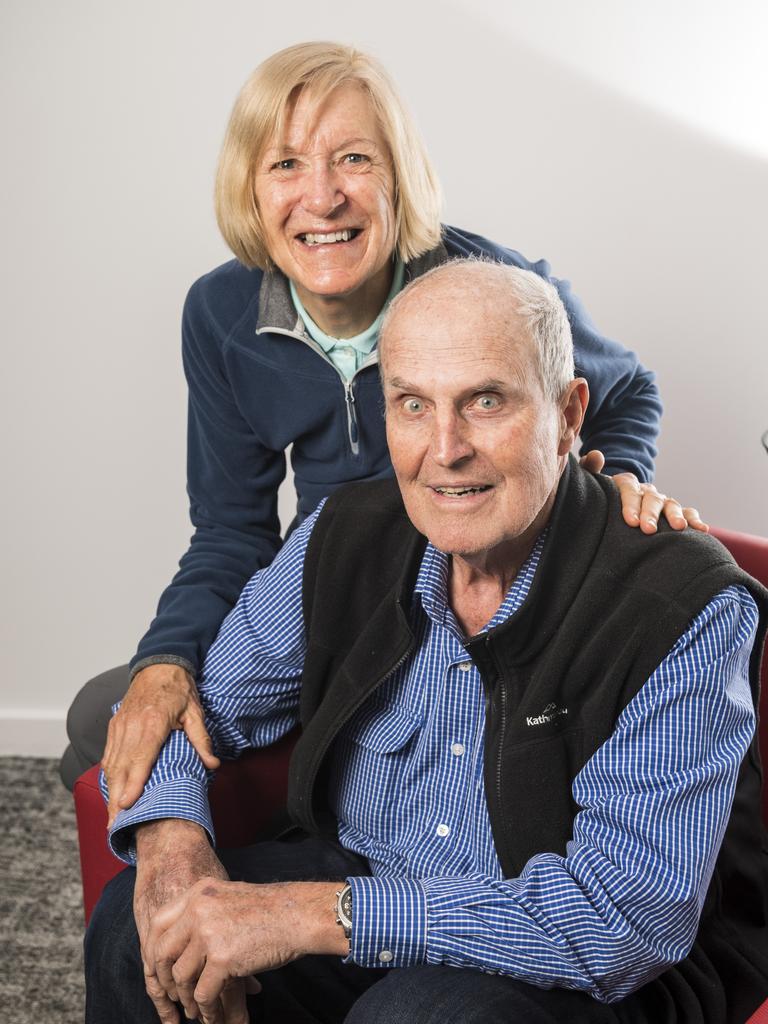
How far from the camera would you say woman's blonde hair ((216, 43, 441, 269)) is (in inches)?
69.5

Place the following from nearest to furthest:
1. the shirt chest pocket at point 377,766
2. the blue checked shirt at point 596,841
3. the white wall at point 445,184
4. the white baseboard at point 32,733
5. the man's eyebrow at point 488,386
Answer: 1. the blue checked shirt at point 596,841
2. the man's eyebrow at point 488,386
3. the shirt chest pocket at point 377,766
4. the white wall at point 445,184
5. the white baseboard at point 32,733

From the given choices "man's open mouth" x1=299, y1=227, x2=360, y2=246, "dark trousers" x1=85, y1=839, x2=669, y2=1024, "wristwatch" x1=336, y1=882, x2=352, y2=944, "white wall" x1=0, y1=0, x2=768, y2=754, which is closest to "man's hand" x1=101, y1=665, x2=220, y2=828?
"dark trousers" x1=85, y1=839, x2=669, y2=1024

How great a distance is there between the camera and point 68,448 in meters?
2.97

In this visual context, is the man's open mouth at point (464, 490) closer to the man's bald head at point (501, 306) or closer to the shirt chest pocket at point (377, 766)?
the man's bald head at point (501, 306)

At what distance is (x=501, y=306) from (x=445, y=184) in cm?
129

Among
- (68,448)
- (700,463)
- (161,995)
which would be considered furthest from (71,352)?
(161,995)

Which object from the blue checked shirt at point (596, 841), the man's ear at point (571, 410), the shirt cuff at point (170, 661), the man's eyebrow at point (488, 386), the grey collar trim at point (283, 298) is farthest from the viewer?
the grey collar trim at point (283, 298)

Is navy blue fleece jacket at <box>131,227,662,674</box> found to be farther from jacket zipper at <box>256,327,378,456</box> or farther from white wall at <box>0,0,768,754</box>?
white wall at <box>0,0,768,754</box>

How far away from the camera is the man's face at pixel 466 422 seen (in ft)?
4.58

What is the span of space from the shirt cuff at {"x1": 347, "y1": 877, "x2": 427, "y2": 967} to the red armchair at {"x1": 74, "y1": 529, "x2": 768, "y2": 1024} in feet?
1.52

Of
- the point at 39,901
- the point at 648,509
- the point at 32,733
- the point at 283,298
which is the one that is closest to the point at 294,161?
the point at 283,298

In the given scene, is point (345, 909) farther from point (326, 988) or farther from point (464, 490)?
point (464, 490)

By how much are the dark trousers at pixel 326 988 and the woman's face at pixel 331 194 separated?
88cm

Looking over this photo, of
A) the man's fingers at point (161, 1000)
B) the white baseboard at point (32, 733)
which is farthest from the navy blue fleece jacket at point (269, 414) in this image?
the white baseboard at point (32, 733)
